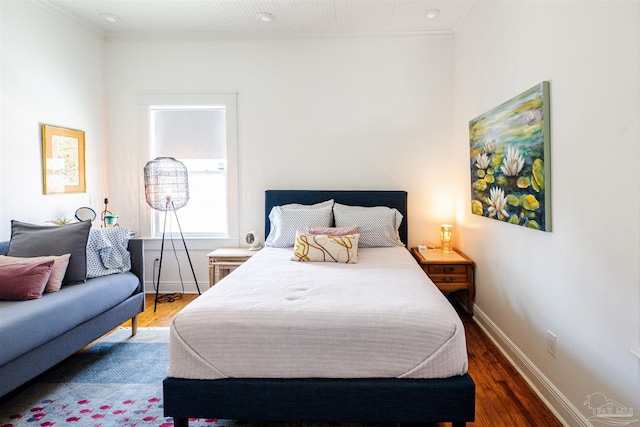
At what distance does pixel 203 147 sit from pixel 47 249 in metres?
1.93

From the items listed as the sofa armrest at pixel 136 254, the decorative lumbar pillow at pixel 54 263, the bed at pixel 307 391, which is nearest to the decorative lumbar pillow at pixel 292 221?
the sofa armrest at pixel 136 254

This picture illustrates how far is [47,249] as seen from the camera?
2660 millimetres

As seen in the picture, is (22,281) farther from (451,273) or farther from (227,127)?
(451,273)

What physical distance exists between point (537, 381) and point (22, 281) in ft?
10.4

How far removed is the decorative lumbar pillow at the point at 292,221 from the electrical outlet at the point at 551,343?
198cm

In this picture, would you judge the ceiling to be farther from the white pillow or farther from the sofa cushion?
the sofa cushion

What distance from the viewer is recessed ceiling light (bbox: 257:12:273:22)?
3.57m

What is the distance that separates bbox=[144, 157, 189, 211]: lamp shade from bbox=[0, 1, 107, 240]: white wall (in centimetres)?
63

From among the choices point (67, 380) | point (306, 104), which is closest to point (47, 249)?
point (67, 380)

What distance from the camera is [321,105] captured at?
4.04m

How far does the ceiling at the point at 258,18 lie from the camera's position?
133 inches

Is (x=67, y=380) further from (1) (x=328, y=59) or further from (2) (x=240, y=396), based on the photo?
(1) (x=328, y=59)

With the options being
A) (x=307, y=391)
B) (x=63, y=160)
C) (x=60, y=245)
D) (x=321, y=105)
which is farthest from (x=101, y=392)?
(x=321, y=105)

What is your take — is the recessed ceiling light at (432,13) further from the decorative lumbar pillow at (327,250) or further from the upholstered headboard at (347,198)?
the decorative lumbar pillow at (327,250)
